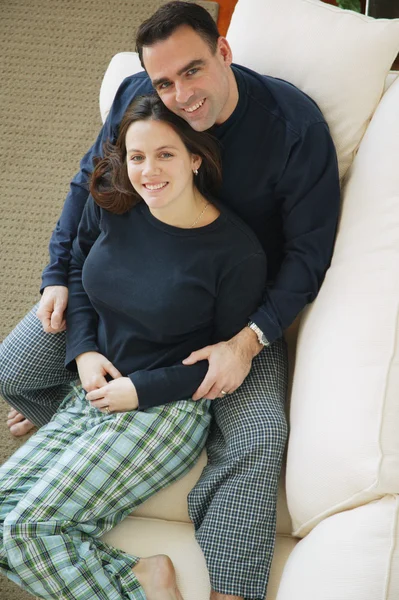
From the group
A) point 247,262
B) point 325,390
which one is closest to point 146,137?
point 247,262

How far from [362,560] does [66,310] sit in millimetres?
863

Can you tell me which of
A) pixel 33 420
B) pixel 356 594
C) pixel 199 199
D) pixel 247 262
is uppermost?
pixel 199 199

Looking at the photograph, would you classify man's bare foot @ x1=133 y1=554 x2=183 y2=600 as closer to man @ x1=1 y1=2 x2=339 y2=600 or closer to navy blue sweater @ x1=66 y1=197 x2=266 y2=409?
man @ x1=1 y1=2 x2=339 y2=600

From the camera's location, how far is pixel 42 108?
2604 millimetres

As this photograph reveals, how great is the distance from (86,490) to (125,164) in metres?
0.68

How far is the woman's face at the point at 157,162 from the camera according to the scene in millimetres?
1433

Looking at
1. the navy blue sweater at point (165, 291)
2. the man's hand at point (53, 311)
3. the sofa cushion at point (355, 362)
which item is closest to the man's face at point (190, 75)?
the navy blue sweater at point (165, 291)

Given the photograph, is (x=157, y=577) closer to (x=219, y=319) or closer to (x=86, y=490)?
(x=86, y=490)

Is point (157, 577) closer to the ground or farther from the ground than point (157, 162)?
closer to the ground

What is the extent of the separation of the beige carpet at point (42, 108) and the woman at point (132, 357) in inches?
27.2

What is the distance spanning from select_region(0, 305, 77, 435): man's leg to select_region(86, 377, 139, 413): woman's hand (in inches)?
7.9

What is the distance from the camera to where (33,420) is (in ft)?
5.99

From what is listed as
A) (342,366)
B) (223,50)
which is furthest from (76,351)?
(223,50)

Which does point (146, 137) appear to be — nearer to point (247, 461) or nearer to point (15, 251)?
point (247, 461)
